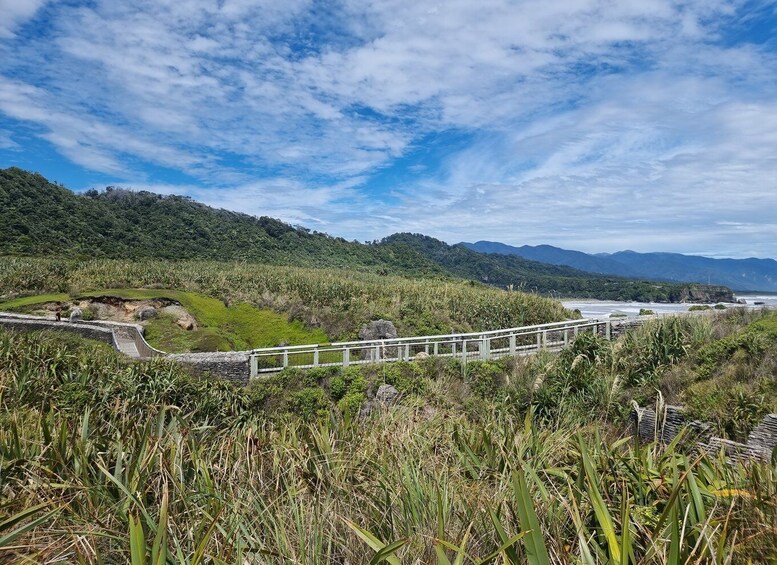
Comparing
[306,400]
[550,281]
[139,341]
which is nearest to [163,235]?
[139,341]

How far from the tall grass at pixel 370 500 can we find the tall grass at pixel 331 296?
17893 mm

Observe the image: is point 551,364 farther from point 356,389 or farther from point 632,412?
point 356,389

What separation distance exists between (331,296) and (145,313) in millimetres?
9561

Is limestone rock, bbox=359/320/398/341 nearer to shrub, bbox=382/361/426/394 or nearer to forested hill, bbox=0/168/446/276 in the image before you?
shrub, bbox=382/361/426/394

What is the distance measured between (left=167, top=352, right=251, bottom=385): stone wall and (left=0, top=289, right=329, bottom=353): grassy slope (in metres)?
4.24

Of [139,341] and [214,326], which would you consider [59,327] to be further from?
[214,326]

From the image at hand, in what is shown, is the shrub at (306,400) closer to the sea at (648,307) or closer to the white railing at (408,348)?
the white railing at (408,348)


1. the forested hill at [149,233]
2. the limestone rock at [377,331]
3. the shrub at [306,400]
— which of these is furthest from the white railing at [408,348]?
the forested hill at [149,233]

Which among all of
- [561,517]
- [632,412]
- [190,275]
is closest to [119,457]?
[561,517]

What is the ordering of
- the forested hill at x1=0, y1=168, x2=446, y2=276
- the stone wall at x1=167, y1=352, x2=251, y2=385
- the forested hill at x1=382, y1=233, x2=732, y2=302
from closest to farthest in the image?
1. the stone wall at x1=167, y1=352, x2=251, y2=385
2. the forested hill at x1=0, y1=168, x2=446, y2=276
3. the forested hill at x1=382, y1=233, x2=732, y2=302

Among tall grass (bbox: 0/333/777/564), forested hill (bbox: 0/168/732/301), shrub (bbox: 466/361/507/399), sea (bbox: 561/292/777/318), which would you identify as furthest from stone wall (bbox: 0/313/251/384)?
forested hill (bbox: 0/168/732/301)

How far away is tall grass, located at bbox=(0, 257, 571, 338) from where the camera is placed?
22.9 m

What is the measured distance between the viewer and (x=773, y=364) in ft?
27.9

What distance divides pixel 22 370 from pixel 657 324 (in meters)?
14.8
